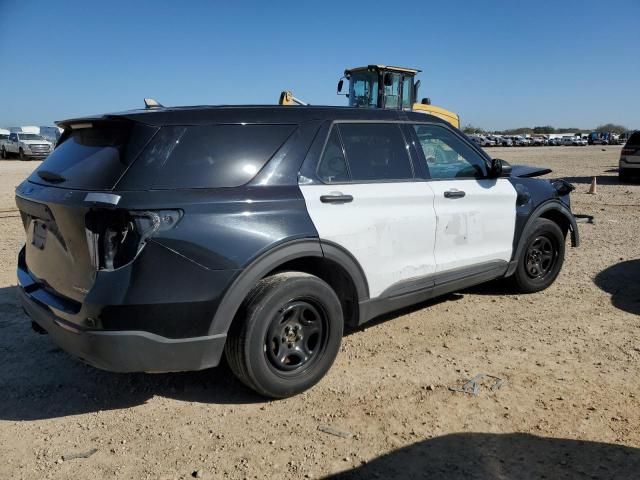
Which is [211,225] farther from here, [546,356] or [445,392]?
[546,356]

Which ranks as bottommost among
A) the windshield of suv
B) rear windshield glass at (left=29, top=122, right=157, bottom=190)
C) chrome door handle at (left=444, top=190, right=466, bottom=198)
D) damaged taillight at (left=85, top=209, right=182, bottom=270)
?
damaged taillight at (left=85, top=209, right=182, bottom=270)

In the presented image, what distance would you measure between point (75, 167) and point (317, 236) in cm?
148

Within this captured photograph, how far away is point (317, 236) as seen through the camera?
3287 millimetres

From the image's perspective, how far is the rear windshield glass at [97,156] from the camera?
9.39 ft

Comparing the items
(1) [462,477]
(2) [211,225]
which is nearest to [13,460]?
(2) [211,225]

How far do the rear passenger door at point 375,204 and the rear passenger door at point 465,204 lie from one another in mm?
185

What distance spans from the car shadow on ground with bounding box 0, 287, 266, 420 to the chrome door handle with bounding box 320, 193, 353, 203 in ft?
4.32

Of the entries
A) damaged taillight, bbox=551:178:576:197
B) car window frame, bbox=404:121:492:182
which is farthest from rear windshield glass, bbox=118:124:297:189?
damaged taillight, bbox=551:178:576:197

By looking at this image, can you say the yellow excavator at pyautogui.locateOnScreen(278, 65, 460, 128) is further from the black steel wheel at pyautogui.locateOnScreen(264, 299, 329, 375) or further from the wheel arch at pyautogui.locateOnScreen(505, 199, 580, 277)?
the black steel wheel at pyautogui.locateOnScreen(264, 299, 329, 375)

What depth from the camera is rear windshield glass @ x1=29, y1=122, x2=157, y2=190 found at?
2863 millimetres

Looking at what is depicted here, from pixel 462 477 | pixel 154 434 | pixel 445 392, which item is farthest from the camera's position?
pixel 445 392

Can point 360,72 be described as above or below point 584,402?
above

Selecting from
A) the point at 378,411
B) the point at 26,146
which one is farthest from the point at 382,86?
the point at 26,146

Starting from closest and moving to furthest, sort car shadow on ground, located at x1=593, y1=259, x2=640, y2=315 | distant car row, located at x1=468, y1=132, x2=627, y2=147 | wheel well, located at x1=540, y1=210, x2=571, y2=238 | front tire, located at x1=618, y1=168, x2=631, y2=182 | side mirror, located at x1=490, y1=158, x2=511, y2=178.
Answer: side mirror, located at x1=490, y1=158, x2=511, y2=178 < car shadow on ground, located at x1=593, y1=259, x2=640, y2=315 < wheel well, located at x1=540, y1=210, x2=571, y2=238 < front tire, located at x1=618, y1=168, x2=631, y2=182 < distant car row, located at x1=468, y1=132, x2=627, y2=147
